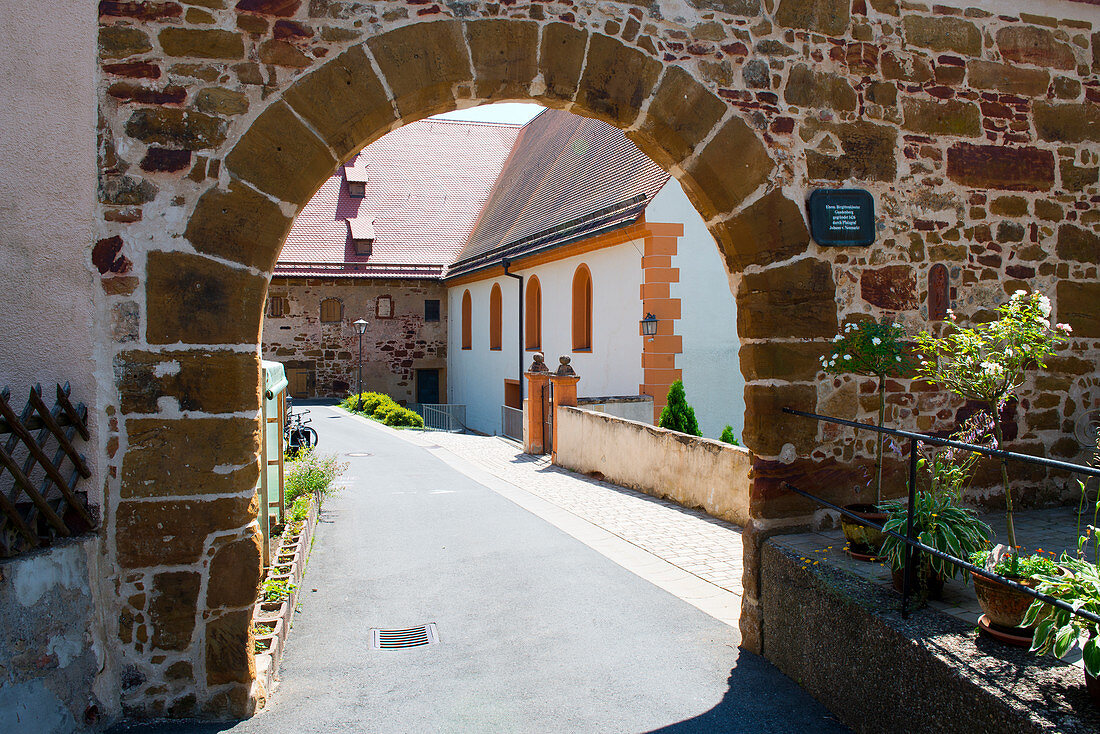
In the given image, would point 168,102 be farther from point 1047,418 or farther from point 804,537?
point 1047,418

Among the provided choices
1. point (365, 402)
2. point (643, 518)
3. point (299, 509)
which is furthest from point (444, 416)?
point (299, 509)

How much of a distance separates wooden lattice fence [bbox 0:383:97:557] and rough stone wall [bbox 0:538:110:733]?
0.09 m

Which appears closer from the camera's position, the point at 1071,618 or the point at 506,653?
the point at 1071,618

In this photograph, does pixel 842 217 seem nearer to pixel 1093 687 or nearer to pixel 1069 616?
pixel 1069 616

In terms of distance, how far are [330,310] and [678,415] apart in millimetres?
15843

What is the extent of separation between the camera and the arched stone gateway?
12.5 ft

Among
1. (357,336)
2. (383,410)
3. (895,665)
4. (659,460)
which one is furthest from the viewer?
(357,336)

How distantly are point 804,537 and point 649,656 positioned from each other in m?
1.09

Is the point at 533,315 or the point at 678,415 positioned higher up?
the point at 533,315

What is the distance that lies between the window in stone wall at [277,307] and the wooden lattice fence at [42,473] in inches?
827

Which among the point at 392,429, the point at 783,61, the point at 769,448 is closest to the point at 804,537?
the point at 769,448

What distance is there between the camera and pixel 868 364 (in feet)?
14.5

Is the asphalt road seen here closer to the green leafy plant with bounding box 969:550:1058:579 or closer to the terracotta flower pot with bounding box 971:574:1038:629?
the terracotta flower pot with bounding box 971:574:1038:629

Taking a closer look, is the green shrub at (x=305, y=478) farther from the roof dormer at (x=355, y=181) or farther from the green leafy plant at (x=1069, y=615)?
the roof dormer at (x=355, y=181)
